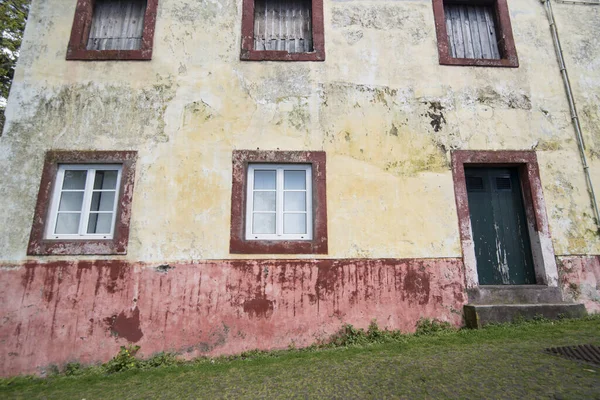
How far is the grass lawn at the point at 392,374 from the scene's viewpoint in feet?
12.0

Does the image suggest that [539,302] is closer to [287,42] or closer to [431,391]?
[431,391]

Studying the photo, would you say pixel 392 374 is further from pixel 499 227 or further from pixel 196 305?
pixel 499 227

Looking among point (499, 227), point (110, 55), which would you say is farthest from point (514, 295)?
point (110, 55)

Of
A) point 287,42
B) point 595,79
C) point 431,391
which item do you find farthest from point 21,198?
point 595,79

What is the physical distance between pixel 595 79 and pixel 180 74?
296 inches

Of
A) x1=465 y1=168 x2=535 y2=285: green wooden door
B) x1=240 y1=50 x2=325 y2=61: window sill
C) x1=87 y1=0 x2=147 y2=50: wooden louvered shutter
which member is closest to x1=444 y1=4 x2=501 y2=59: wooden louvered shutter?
x1=465 y1=168 x2=535 y2=285: green wooden door

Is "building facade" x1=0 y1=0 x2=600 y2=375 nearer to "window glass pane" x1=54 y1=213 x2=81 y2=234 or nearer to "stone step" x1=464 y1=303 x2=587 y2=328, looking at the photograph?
"window glass pane" x1=54 y1=213 x2=81 y2=234

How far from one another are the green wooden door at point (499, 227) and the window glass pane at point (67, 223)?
Result: 6.48m

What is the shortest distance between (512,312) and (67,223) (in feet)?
22.8

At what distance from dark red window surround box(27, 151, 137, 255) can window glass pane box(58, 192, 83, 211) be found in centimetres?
18

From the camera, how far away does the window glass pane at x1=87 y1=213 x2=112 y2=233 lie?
604cm

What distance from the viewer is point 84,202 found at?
610cm

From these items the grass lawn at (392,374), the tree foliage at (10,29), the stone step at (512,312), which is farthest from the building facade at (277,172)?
the tree foliage at (10,29)

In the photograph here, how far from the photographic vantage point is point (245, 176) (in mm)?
6254
